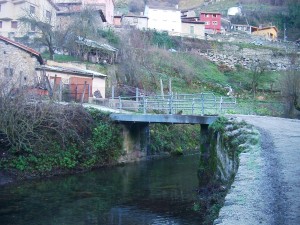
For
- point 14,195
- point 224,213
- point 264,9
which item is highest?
point 264,9

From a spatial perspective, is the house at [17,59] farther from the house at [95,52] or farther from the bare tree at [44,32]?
the house at [95,52]

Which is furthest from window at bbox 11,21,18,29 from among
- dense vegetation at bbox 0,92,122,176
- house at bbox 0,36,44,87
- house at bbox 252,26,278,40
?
house at bbox 252,26,278,40

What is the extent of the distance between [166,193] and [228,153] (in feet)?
15.7

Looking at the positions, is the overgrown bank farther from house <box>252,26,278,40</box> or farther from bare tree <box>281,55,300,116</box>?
house <box>252,26,278,40</box>

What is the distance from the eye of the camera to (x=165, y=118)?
24062mm

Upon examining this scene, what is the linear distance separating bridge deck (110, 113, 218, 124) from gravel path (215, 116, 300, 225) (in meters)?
7.83

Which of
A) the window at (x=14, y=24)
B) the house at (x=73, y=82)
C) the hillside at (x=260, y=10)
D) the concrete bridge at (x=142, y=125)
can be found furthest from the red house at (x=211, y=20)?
the concrete bridge at (x=142, y=125)

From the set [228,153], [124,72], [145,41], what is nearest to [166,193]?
[228,153]

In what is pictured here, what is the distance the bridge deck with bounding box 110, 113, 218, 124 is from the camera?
2165 cm


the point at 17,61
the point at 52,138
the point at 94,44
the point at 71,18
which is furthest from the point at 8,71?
the point at 71,18

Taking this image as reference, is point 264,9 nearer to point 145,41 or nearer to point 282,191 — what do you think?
point 145,41

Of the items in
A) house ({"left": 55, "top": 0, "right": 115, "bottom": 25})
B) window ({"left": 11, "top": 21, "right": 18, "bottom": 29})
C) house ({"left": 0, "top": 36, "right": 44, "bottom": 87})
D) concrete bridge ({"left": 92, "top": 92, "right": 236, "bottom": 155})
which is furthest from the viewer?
house ({"left": 55, "top": 0, "right": 115, "bottom": 25})

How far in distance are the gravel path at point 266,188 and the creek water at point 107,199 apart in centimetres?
342

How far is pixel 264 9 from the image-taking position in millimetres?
91750
